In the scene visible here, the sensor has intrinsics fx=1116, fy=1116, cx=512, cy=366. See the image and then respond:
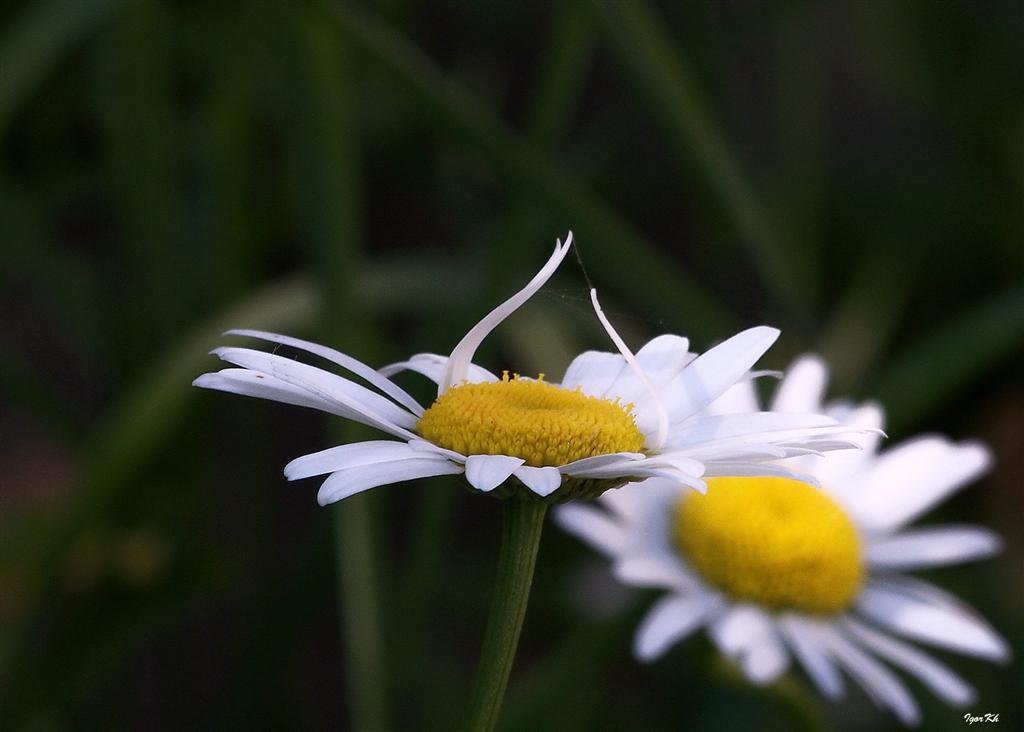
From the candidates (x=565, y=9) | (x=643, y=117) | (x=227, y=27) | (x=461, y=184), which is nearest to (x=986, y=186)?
(x=643, y=117)

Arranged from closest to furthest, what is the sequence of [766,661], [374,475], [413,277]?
1. [374,475]
2. [766,661]
3. [413,277]

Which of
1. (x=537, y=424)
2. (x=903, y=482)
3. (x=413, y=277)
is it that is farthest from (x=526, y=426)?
(x=413, y=277)

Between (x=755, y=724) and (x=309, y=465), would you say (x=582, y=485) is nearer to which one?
(x=309, y=465)

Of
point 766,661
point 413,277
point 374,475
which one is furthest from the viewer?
point 413,277

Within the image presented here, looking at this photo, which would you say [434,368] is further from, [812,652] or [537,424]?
[812,652]

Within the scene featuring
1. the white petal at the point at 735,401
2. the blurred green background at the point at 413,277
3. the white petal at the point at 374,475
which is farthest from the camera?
the blurred green background at the point at 413,277

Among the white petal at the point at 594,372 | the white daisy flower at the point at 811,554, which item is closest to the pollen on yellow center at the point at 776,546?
the white daisy flower at the point at 811,554

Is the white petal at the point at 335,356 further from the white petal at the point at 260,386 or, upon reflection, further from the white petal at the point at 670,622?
the white petal at the point at 670,622
